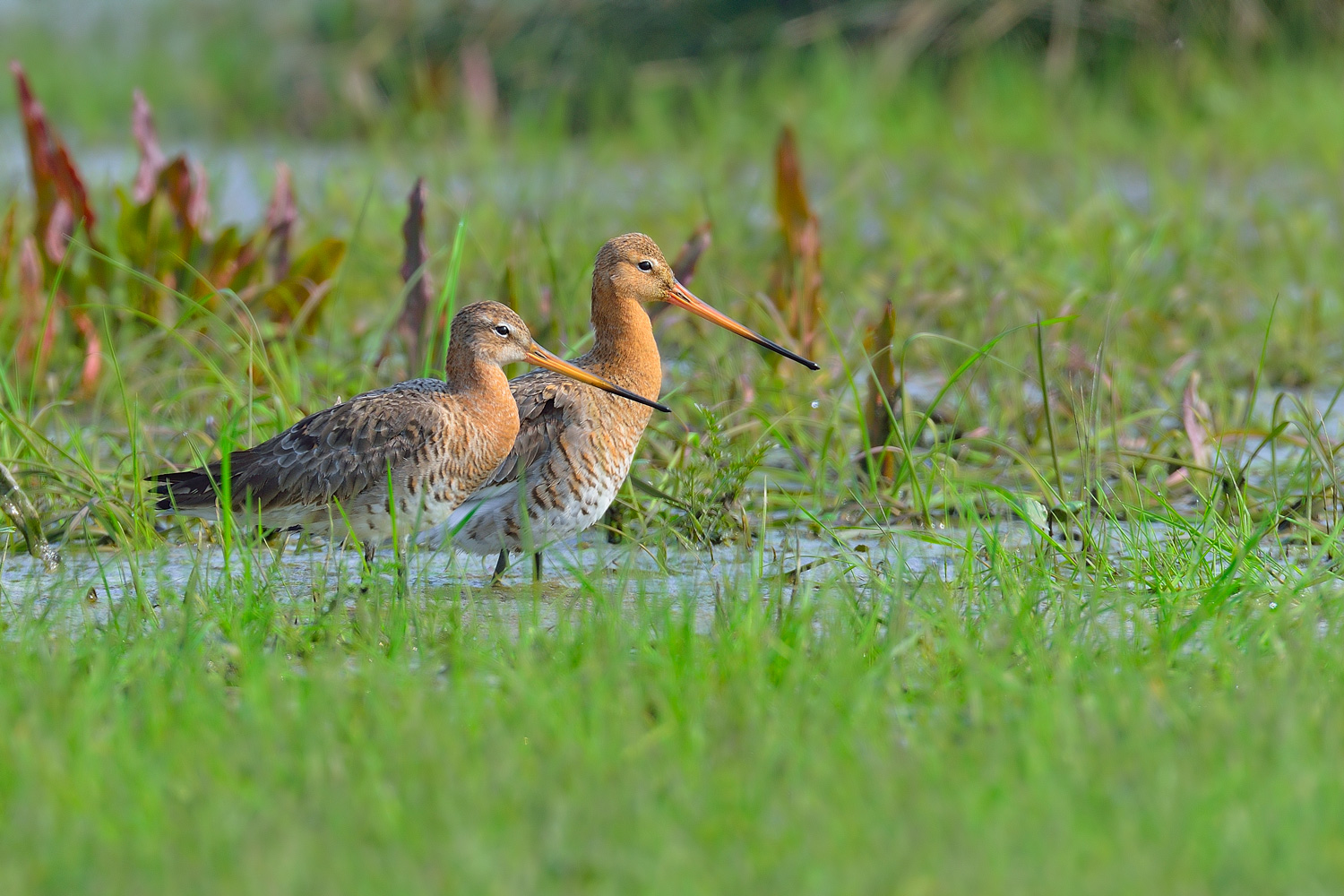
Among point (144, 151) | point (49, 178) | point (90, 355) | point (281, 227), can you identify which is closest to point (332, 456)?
point (90, 355)

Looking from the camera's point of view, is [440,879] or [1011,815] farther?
[1011,815]

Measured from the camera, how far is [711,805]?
7.91 ft

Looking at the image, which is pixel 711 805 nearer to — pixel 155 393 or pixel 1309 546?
pixel 1309 546

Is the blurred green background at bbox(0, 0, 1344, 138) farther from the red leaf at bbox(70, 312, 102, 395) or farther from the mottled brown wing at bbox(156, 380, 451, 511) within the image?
the mottled brown wing at bbox(156, 380, 451, 511)

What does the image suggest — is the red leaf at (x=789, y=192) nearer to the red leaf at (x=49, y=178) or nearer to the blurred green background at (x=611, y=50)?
the red leaf at (x=49, y=178)

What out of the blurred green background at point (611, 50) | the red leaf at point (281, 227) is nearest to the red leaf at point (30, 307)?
the red leaf at point (281, 227)

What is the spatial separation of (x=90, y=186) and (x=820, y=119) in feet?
12.7

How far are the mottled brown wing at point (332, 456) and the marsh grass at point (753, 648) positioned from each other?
Result: 11 centimetres

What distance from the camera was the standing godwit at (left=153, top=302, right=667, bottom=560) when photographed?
3.92 m

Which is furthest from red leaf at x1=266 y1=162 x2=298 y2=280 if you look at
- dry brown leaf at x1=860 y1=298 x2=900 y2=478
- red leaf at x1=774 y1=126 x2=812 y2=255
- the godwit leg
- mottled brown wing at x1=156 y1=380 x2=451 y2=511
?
dry brown leaf at x1=860 y1=298 x2=900 y2=478

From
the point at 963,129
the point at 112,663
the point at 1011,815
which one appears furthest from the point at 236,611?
the point at 963,129

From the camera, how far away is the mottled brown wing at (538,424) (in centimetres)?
406

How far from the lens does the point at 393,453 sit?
391 centimetres

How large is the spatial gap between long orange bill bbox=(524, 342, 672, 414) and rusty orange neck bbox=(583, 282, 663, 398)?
0.52 ft
